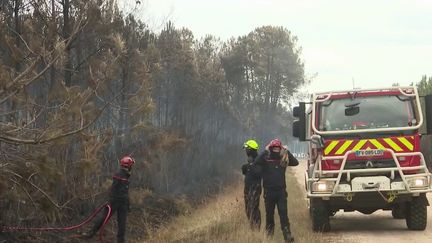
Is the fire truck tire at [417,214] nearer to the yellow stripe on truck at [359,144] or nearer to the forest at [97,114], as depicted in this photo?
the yellow stripe on truck at [359,144]

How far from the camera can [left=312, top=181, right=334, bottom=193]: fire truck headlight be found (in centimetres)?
996

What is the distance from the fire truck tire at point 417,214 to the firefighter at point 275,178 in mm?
2809

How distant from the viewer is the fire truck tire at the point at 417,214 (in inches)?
406

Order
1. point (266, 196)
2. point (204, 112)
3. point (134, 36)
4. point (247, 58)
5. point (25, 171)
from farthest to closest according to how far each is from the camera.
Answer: point (247, 58)
point (204, 112)
point (134, 36)
point (266, 196)
point (25, 171)

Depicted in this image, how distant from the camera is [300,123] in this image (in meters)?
10.3

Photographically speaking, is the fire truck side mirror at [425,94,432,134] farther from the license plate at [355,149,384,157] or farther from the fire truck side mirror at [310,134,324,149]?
the fire truck side mirror at [310,134,324,149]

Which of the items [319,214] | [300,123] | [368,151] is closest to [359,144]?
[368,151]

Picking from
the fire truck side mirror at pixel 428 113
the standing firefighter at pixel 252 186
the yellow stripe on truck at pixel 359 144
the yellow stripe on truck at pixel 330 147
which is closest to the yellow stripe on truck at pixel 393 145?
the yellow stripe on truck at pixel 359 144

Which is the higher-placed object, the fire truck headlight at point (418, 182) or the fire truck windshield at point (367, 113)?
the fire truck windshield at point (367, 113)

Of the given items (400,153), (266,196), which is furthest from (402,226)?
(266,196)

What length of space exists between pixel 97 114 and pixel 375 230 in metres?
6.13

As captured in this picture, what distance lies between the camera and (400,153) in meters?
9.95

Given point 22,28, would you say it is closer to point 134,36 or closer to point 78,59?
point 78,59

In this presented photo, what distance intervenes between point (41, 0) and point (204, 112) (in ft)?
70.4
